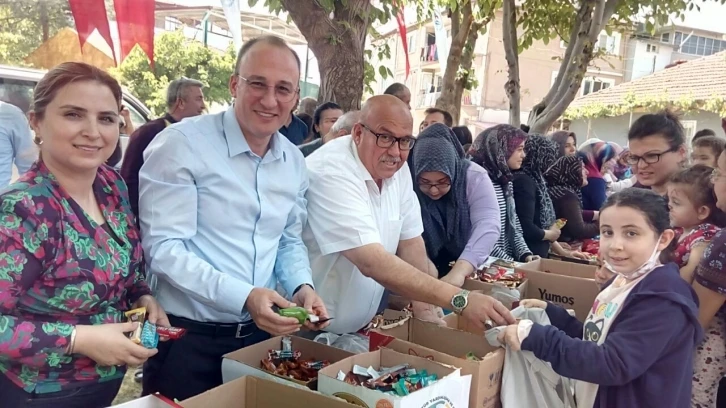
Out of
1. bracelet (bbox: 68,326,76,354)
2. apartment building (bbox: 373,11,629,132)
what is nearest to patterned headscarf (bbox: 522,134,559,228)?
bracelet (bbox: 68,326,76,354)

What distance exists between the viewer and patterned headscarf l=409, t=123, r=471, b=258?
2922mm

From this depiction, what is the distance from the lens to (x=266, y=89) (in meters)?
1.81

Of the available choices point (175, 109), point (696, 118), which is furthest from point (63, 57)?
point (696, 118)

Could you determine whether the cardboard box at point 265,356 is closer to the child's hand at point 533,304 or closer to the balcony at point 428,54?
the child's hand at point 533,304

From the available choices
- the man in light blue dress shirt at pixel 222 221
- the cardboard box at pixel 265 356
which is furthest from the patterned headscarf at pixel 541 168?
the cardboard box at pixel 265 356

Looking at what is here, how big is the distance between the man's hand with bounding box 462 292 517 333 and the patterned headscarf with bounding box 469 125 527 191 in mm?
1615

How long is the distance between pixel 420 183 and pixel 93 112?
1.85 meters

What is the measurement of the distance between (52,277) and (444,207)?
6.74 ft

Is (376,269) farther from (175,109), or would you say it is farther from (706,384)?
(175,109)

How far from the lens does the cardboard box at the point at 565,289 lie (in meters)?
2.64

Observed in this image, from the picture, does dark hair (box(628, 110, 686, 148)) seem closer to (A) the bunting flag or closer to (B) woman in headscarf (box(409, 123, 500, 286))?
(B) woman in headscarf (box(409, 123, 500, 286))

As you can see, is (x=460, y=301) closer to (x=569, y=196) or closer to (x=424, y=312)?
(x=424, y=312)

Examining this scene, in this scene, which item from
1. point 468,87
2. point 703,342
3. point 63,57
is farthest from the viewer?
point 468,87

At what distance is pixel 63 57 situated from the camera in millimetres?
4746
